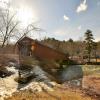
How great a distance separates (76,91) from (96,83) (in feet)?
11.2

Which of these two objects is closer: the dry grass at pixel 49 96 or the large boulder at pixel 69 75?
the dry grass at pixel 49 96

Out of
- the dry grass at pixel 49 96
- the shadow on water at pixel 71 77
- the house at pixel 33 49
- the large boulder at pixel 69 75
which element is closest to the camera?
the dry grass at pixel 49 96

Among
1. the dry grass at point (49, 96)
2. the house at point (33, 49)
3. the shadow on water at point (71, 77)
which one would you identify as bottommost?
the dry grass at point (49, 96)

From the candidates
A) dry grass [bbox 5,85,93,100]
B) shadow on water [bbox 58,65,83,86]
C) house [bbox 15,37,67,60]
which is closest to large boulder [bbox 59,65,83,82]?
shadow on water [bbox 58,65,83,86]

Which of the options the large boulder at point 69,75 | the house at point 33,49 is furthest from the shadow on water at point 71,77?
the house at point 33,49

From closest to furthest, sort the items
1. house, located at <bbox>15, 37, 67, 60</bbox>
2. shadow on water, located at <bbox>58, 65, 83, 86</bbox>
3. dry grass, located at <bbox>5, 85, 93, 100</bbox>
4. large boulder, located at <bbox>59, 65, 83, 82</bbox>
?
1. dry grass, located at <bbox>5, 85, 93, 100</bbox>
2. shadow on water, located at <bbox>58, 65, 83, 86</bbox>
3. large boulder, located at <bbox>59, 65, 83, 82</bbox>
4. house, located at <bbox>15, 37, 67, 60</bbox>

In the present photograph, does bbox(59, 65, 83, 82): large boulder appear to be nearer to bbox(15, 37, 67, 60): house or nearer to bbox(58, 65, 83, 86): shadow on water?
bbox(58, 65, 83, 86): shadow on water

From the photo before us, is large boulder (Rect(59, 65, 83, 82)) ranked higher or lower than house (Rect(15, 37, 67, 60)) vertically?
lower

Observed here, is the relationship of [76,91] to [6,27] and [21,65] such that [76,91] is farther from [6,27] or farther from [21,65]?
[6,27]

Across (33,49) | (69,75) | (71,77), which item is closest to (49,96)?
(71,77)

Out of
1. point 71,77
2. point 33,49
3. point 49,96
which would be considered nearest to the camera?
point 49,96

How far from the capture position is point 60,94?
11.5 meters

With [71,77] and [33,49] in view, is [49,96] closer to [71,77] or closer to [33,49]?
[71,77]

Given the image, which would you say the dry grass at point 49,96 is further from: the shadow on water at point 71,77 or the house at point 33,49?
the house at point 33,49
